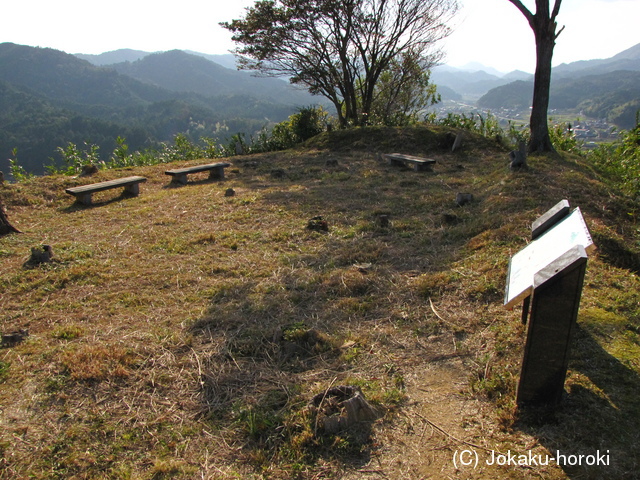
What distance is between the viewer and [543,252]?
2145 mm

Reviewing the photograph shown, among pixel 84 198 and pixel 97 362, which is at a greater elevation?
pixel 84 198

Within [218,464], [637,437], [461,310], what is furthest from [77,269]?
[637,437]

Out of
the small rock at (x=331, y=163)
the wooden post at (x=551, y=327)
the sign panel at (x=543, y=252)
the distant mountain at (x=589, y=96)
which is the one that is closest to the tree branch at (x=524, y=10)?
the small rock at (x=331, y=163)

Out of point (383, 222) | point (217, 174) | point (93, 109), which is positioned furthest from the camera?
point (93, 109)

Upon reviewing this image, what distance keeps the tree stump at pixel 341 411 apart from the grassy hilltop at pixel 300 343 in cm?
5

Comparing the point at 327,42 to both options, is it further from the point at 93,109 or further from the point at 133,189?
the point at 93,109

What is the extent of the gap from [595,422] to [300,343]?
1.79m

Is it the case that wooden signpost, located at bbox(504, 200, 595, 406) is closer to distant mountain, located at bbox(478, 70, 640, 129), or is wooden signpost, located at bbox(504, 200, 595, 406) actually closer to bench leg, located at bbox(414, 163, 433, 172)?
bench leg, located at bbox(414, 163, 433, 172)

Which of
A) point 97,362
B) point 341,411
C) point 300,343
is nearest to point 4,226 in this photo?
point 97,362

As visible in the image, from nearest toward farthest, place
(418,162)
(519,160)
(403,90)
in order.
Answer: (519,160) → (418,162) → (403,90)

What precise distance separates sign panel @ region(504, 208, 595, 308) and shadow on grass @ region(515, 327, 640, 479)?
579mm

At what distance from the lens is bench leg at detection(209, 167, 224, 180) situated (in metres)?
9.14

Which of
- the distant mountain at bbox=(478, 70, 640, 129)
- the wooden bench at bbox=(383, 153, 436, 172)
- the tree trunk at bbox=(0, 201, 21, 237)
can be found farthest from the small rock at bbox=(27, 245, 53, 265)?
the distant mountain at bbox=(478, 70, 640, 129)

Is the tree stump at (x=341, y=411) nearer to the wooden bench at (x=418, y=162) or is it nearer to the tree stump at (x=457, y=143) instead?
the wooden bench at (x=418, y=162)
